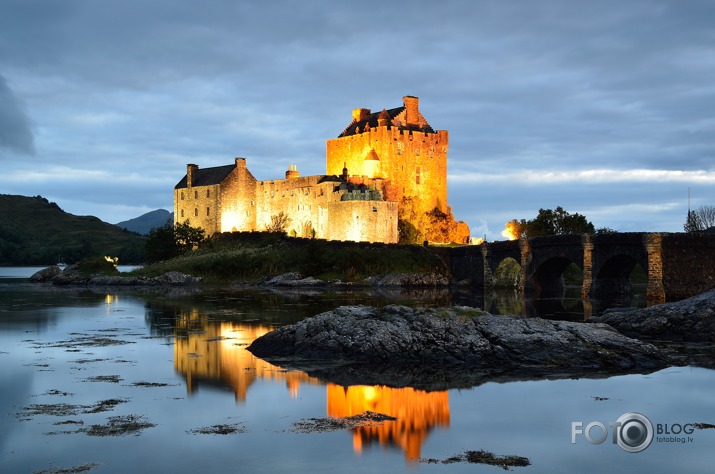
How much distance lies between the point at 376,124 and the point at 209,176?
23599 millimetres

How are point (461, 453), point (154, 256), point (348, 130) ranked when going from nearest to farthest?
1. point (461, 453)
2. point (154, 256)
3. point (348, 130)

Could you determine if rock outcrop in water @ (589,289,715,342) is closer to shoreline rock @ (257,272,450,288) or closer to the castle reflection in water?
the castle reflection in water

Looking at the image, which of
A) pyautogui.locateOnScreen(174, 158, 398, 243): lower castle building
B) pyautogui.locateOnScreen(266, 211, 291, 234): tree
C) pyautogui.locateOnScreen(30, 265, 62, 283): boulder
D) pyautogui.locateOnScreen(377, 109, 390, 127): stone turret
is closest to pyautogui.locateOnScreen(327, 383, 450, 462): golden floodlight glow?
pyautogui.locateOnScreen(174, 158, 398, 243): lower castle building

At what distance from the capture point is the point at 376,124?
349ft

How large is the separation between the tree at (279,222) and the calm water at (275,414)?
2635 inches

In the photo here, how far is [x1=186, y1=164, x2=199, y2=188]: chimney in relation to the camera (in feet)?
333

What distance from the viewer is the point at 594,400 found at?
18.4 m

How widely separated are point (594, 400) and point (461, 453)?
5.73m

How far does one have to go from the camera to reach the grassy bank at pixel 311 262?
78.1m

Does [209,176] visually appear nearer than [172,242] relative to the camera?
No

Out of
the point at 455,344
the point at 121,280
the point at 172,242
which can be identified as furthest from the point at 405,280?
the point at 455,344

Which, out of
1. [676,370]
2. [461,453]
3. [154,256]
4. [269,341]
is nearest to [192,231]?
[154,256]

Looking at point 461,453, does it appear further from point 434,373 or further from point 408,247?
point 408,247

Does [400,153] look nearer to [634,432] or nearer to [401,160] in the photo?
[401,160]
